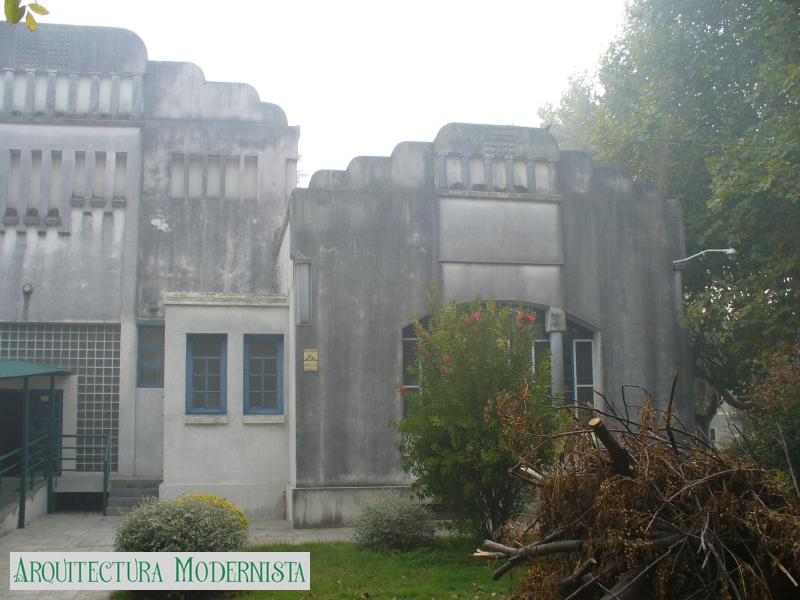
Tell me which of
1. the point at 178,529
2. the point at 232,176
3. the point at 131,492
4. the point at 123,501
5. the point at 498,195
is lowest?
the point at 123,501

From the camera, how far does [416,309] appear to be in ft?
47.2

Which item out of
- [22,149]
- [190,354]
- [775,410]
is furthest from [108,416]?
[775,410]

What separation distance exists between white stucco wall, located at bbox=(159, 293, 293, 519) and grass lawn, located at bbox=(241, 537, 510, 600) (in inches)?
130

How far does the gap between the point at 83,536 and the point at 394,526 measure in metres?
5.81

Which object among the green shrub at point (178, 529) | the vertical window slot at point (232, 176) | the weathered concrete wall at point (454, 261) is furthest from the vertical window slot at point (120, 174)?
the green shrub at point (178, 529)

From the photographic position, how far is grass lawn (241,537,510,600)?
8.54 metres

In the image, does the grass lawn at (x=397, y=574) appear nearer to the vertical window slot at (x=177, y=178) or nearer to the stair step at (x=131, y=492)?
the stair step at (x=131, y=492)

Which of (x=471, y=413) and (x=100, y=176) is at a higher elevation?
(x=100, y=176)

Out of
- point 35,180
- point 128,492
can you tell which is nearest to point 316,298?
point 128,492

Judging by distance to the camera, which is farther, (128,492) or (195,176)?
(195,176)

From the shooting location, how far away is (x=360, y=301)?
1416cm

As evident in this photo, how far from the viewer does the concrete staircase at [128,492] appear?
52.2ft

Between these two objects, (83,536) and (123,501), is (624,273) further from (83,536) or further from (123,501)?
(123,501)

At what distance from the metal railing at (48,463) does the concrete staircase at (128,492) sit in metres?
0.21
